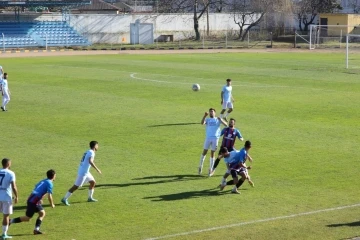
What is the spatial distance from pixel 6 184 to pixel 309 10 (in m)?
96.8

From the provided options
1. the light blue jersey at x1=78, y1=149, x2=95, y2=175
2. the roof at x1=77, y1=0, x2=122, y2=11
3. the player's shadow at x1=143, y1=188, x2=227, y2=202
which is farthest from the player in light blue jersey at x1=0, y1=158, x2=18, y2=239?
the roof at x1=77, y1=0, x2=122, y2=11

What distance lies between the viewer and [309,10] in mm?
108125

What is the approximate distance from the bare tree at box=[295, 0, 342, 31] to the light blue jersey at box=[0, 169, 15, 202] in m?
92.0

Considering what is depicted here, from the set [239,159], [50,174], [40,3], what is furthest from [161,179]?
[40,3]

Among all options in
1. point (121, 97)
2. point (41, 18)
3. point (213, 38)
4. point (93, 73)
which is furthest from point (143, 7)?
point (121, 97)

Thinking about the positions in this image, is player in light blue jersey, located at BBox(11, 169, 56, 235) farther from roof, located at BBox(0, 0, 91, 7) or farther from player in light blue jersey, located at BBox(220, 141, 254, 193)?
roof, located at BBox(0, 0, 91, 7)

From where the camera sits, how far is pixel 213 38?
3999 inches

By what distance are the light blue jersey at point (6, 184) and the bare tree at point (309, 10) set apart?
3621 inches

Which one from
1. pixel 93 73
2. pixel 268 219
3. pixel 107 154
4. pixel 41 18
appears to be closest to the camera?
pixel 268 219

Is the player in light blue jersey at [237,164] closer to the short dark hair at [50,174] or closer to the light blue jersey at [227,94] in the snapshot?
the short dark hair at [50,174]

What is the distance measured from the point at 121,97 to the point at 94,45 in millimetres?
50643

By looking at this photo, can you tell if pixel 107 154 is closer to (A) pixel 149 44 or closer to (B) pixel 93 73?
(B) pixel 93 73

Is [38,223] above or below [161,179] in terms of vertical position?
above

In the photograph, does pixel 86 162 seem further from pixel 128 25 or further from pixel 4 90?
pixel 128 25
